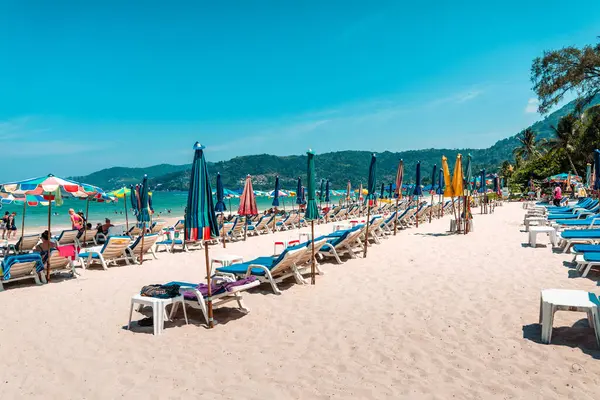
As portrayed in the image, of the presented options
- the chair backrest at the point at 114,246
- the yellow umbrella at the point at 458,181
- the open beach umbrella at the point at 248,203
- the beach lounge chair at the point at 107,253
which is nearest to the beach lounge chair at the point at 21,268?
the beach lounge chair at the point at 107,253

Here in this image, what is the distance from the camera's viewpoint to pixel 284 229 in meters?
17.0

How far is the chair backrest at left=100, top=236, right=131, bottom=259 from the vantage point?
8414mm

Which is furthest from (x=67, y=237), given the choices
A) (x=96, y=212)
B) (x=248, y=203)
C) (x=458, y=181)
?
(x=96, y=212)

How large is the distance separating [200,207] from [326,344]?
81.5 inches

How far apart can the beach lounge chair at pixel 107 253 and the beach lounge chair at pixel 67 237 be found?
11.1 ft

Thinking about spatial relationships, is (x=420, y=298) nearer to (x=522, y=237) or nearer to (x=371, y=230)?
(x=371, y=230)

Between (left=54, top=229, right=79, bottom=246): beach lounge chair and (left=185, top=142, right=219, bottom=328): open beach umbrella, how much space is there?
8.70m

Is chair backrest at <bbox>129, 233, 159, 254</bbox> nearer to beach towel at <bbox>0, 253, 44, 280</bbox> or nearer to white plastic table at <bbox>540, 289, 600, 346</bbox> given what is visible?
beach towel at <bbox>0, 253, 44, 280</bbox>

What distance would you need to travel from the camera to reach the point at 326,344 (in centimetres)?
403

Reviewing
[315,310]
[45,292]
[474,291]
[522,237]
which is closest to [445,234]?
[522,237]

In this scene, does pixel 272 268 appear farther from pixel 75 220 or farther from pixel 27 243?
pixel 75 220

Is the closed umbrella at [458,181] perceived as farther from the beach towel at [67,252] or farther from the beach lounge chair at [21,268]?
the beach lounge chair at [21,268]

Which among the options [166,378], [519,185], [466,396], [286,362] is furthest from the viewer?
[519,185]

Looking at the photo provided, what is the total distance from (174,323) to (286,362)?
1.80m
